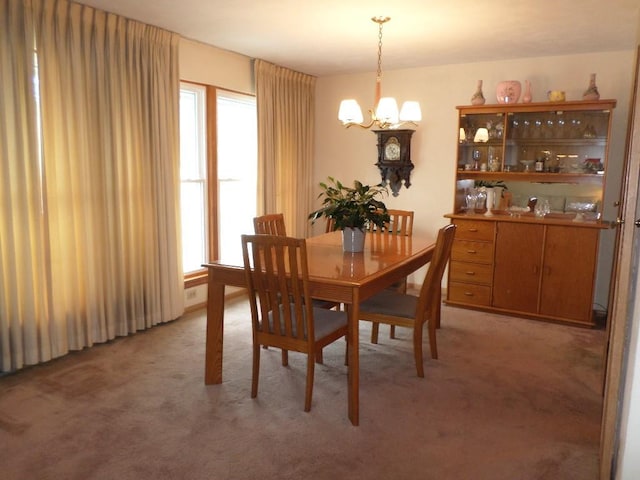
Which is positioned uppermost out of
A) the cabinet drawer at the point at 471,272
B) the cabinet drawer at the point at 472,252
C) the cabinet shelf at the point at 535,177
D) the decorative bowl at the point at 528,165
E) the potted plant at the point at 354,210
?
the decorative bowl at the point at 528,165

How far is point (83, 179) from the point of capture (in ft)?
11.2

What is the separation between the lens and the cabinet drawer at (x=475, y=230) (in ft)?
14.8

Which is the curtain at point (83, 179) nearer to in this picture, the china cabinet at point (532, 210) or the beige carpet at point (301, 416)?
the beige carpet at point (301, 416)

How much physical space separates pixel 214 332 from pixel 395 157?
3142mm

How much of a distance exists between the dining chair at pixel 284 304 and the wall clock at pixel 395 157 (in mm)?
2851

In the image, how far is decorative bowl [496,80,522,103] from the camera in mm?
4488

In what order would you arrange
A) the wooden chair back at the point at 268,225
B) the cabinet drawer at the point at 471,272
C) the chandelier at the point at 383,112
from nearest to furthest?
1. the chandelier at the point at 383,112
2. the wooden chair back at the point at 268,225
3. the cabinet drawer at the point at 471,272

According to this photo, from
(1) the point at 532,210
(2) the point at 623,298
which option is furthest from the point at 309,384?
(1) the point at 532,210

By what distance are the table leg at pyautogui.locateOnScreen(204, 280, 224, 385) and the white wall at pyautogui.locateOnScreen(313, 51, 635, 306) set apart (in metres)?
3.00

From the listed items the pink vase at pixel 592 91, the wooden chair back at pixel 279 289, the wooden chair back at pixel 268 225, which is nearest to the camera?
the wooden chair back at pixel 279 289

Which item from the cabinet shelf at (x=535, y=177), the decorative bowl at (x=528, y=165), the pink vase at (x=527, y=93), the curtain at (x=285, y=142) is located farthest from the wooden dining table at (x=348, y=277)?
the pink vase at (x=527, y=93)

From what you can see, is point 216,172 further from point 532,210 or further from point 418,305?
point 532,210

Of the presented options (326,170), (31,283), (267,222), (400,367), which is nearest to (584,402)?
(400,367)

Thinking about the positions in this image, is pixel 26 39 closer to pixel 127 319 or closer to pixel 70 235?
pixel 70 235
